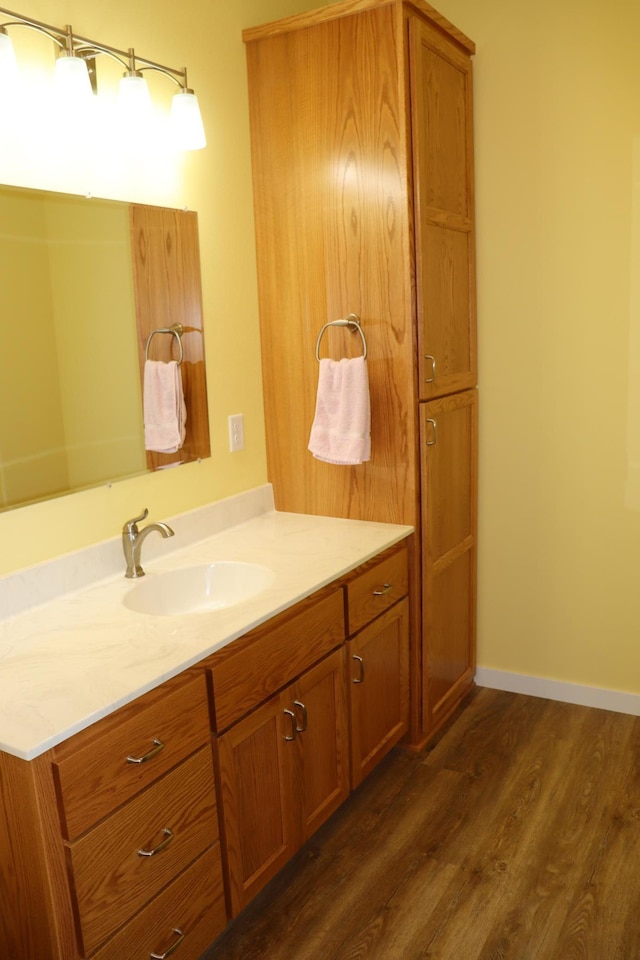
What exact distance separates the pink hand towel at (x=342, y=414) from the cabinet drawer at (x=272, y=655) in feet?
1.60

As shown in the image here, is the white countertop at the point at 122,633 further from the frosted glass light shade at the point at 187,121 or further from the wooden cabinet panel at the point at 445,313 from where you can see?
the frosted glass light shade at the point at 187,121

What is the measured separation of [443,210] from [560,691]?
69.2 inches

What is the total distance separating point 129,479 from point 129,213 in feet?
2.27

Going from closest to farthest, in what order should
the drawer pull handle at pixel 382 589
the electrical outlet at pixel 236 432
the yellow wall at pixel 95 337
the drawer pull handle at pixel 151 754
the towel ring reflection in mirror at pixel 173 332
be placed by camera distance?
the drawer pull handle at pixel 151 754 → the yellow wall at pixel 95 337 → the towel ring reflection in mirror at pixel 173 332 → the drawer pull handle at pixel 382 589 → the electrical outlet at pixel 236 432

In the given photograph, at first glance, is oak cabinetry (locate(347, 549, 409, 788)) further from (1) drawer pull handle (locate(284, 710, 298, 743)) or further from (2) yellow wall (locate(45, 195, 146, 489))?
(2) yellow wall (locate(45, 195, 146, 489))

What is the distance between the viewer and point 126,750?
1469 mm

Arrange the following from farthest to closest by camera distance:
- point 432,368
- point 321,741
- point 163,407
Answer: point 432,368, point 163,407, point 321,741

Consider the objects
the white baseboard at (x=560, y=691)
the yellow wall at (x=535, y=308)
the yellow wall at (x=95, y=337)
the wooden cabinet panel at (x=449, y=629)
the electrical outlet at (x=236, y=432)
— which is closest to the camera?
the yellow wall at (x=95, y=337)

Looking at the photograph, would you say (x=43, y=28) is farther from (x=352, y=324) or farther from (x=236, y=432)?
(x=236, y=432)

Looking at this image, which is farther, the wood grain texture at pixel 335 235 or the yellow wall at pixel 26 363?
the wood grain texture at pixel 335 235

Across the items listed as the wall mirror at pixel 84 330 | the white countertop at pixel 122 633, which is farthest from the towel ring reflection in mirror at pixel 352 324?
the white countertop at pixel 122 633

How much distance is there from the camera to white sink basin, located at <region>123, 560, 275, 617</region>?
81.9 inches

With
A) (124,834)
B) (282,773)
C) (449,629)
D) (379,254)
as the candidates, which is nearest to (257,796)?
(282,773)

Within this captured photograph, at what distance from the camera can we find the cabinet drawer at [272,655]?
67.7 inches
